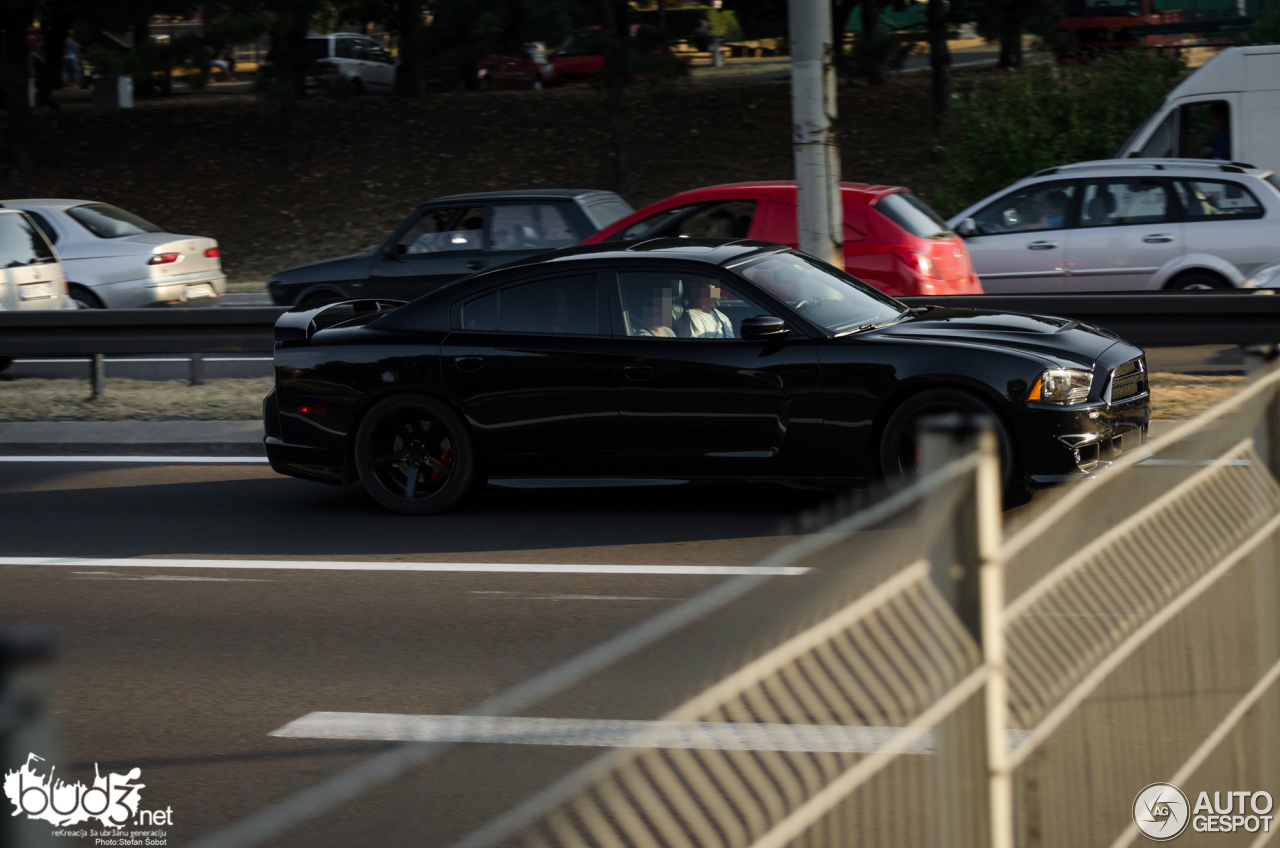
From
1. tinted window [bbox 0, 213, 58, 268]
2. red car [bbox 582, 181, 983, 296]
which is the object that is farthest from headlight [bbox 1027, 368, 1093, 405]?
tinted window [bbox 0, 213, 58, 268]

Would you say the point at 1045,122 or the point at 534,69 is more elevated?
the point at 534,69

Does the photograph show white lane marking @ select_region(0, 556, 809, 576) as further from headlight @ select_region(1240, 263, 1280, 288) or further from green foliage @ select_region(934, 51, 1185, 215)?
green foliage @ select_region(934, 51, 1185, 215)

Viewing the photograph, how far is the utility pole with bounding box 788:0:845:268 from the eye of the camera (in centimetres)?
1031

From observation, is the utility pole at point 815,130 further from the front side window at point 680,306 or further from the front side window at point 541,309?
the front side window at point 541,309

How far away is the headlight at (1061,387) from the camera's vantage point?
22.6 ft

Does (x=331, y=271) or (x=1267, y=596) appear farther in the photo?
(x=331, y=271)

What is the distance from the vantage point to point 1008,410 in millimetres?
6930

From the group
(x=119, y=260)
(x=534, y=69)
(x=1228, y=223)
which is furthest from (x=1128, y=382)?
(x=534, y=69)

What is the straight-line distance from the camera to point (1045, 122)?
61.3ft

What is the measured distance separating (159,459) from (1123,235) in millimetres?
8700

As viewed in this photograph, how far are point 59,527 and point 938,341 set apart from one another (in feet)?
16.4

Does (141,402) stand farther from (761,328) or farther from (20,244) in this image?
(761,328)

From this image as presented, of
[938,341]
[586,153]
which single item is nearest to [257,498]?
[938,341]

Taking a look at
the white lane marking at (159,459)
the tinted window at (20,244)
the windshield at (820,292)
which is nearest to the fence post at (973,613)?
the windshield at (820,292)
